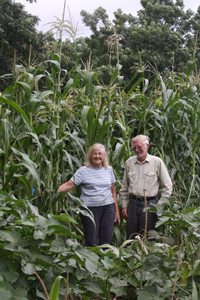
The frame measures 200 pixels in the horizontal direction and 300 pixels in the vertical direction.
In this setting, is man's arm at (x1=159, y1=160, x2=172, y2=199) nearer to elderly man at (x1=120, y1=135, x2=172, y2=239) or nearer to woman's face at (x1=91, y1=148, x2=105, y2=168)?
elderly man at (x1=120, y1=135, x2=172, y2=239)

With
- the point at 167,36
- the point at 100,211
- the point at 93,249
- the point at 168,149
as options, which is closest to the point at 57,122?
the point at 100,211

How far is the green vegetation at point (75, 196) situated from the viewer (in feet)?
4.81

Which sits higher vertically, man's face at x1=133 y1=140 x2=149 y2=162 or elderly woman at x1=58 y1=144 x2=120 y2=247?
man's face at x1=133 y1=140 x2=149 y2=162

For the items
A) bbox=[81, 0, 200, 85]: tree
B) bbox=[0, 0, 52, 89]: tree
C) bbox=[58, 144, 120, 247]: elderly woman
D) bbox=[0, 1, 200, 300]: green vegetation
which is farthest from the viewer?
bbox=[81, 0, 200, 85]: tree

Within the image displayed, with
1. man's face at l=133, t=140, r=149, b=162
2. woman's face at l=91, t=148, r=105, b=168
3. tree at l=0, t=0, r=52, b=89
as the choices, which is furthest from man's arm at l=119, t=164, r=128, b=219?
tree at l=0, t=0, r=52, b=89

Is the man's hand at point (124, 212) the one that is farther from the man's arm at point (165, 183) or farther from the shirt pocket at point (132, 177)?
the man's arm at point (165, 183)

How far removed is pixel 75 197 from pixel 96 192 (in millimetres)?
585

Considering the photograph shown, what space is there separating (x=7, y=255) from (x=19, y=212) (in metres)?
0.18

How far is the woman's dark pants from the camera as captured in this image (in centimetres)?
362

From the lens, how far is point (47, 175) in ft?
11.6

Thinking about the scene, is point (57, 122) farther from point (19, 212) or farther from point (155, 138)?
point (19, 212)

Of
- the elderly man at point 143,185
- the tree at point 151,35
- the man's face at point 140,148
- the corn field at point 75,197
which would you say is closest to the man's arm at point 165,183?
the elderly man at point 143,185

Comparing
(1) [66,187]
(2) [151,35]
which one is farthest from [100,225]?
(2) [151,35]

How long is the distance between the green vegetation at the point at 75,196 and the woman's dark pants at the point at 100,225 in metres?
0.11
